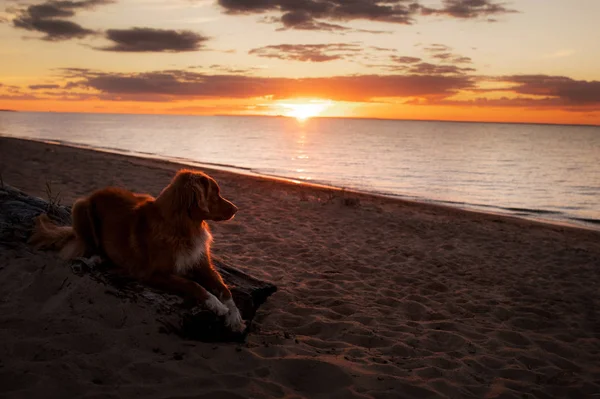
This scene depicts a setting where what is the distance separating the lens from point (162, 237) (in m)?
4.29

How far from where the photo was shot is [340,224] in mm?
11312

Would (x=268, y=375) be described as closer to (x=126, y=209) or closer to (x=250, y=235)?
(x=126, y=209)

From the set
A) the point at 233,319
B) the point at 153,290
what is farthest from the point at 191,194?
the point at 233,319

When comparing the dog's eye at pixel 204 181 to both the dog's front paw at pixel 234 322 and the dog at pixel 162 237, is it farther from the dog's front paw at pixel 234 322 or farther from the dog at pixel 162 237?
the dog's front paw at pixel 234 322

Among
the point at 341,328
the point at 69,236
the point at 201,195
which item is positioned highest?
the point at 201,195

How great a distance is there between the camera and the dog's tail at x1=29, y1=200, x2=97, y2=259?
4.66 meters

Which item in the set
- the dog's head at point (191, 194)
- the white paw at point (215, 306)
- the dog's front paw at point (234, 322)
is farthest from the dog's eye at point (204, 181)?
the dog's front paw at point (234, 322)

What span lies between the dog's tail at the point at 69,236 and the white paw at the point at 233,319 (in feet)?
5.72

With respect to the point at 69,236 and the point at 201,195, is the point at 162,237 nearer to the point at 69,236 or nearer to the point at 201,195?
the point at 201,195

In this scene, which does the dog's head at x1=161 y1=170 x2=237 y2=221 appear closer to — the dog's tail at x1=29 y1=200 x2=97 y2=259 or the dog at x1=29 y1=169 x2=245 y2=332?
the dog at x1=29 y1=169 x2=245 y2=332

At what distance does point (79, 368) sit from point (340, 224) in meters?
8.50

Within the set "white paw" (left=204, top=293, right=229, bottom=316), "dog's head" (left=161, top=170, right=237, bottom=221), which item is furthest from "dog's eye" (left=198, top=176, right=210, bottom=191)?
"white paw" (left=204, top=293, right=229, bottom=316)

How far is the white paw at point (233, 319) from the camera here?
422cm

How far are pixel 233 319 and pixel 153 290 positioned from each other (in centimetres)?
89
